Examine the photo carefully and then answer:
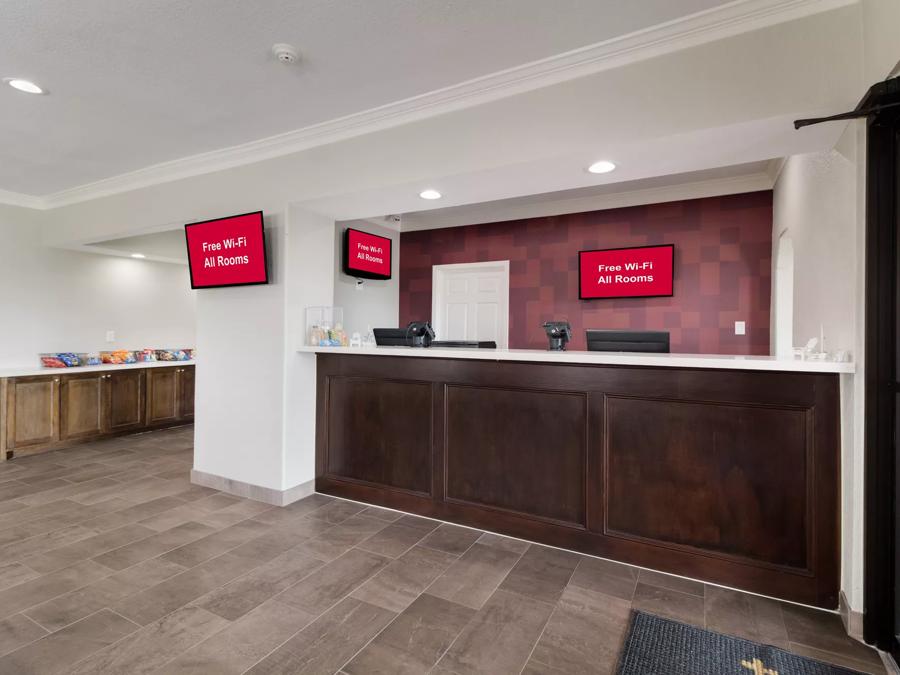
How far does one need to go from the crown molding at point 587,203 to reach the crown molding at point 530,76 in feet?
8.23

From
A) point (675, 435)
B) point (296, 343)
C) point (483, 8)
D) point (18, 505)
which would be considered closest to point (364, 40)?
point (483, 8)

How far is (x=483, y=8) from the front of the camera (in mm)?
2201

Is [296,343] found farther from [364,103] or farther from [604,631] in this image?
[604,631]

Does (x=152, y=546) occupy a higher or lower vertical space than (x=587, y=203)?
lower

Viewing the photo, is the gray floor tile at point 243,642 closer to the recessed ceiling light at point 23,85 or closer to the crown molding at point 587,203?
the recessed ceiling light at point 23,85

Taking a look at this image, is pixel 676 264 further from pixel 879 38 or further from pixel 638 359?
pixel 879 38

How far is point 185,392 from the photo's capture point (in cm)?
659

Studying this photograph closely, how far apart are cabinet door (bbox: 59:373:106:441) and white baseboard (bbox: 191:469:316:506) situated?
239cm

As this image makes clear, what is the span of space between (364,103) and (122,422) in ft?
16.9

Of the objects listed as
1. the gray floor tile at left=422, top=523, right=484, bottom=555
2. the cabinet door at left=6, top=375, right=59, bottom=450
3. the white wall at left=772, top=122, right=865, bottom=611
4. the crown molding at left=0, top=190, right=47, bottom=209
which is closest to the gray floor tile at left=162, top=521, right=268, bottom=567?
the gray floor tile at left=422, top=523, right=484, bottom=555

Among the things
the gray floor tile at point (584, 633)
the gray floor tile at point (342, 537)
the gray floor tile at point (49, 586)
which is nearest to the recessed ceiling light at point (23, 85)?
the gray floor tile at point (49, 586)

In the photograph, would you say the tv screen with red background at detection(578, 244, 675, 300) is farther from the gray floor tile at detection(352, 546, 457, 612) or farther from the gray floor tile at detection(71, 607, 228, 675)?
the gray floor tile at detection(71, 607, 228, 675)

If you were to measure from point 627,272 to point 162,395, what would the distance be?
5.95 m

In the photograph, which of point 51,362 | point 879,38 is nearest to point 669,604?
point 879,38
